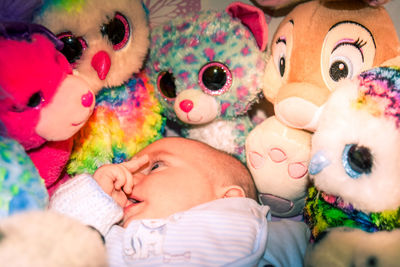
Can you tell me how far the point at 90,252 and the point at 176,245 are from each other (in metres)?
0.32

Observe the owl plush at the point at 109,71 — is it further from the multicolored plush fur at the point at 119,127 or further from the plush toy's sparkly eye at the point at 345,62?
the plush toy's sparkly eye at the point at 345,62

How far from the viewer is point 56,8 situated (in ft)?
2.52

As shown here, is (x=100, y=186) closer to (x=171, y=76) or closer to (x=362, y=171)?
(x=171, y=76)

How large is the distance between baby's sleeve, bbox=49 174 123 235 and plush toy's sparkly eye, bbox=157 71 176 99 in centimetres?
30

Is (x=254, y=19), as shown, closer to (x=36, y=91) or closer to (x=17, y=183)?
(x=36, y=91)

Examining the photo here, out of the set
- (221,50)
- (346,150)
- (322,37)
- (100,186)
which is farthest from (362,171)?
(100,186)

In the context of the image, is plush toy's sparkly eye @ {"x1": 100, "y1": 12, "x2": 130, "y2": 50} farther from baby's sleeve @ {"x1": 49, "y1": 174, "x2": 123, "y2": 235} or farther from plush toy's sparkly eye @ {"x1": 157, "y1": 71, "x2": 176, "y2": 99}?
baby's sleeve @ {"x1": 49, "y1": 174, "x2": 123, "y2": 235}

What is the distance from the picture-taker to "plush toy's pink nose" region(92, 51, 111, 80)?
837 mm

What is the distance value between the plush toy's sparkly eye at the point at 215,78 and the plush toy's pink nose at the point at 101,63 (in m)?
0.23

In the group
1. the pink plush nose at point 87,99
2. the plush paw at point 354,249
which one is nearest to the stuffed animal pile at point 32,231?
the pink plush nose at point 87,99

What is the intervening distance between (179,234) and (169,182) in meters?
0.15

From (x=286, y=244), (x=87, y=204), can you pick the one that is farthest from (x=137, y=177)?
(x=286, y=244)

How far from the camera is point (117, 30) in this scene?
2.87 feet

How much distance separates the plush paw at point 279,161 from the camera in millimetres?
902
